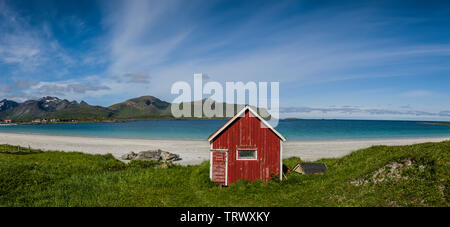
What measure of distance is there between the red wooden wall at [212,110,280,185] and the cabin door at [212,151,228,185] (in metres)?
0.41

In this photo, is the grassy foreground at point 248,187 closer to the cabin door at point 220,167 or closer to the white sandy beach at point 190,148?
the cabin door at point 220,167

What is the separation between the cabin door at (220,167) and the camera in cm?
1795

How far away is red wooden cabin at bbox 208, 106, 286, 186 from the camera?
59.2 ft

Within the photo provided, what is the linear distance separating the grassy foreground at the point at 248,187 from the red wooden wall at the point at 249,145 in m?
1.03

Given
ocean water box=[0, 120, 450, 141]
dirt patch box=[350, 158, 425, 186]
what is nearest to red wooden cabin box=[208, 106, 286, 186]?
dirt patch box=[350, 158, 425, 186]

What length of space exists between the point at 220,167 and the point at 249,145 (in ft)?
9.75

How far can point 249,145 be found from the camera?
18.2 m

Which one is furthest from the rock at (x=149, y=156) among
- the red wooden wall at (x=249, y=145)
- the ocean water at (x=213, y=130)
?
the ocean water at (x=213, y=130)

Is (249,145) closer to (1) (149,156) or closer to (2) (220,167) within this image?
Answer: (2) (220,167)

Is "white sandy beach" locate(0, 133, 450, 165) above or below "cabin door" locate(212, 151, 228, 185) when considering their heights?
below

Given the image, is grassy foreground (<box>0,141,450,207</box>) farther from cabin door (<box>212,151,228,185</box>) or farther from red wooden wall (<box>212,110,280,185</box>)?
red wooden wall (<box>212,110,280,185</box>)

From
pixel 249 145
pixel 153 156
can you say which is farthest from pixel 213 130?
pixel 249 145
